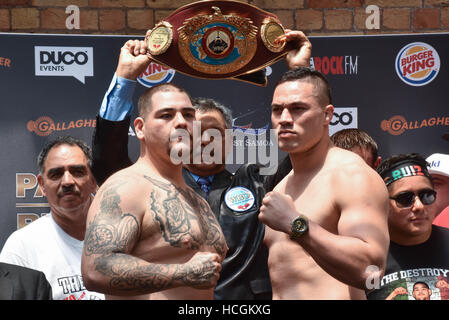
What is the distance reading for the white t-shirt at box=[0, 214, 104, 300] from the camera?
3.58m

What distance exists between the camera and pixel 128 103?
3.28 meters

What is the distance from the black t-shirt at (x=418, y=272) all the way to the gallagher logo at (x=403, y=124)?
2.83 ft

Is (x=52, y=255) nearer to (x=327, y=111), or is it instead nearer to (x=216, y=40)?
(x=216, y=40)

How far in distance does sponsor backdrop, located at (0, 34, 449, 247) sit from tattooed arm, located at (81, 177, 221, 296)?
1503 millimetres

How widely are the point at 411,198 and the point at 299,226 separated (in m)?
1.07

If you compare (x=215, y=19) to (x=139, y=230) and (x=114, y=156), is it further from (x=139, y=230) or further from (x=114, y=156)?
(x=139, y=230)

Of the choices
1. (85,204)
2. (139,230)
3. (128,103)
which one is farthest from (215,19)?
(85,204)

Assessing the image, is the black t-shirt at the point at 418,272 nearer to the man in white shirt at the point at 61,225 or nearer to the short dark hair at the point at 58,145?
the man in white shirt at the point at 61,225

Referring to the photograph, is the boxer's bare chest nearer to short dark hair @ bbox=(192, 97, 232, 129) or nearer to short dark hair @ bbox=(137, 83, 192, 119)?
short dark hair @ bbox=(137, 83, 192, 119)

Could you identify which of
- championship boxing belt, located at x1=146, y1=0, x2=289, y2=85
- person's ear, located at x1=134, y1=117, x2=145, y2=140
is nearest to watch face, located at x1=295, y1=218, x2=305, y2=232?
person's ear, located at x1=134, y1=117, x2=145, y2=140

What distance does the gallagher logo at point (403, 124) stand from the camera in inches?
161

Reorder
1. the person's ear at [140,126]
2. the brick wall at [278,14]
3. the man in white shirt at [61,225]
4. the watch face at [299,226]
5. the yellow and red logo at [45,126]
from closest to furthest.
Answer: the watch face at [299,226], the person's ear at [140,126], the man in white shirt at [61,225], the yellow and red logo at [45,126], the brick wall at [278,14]

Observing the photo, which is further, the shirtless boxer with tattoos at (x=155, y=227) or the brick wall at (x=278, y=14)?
the brick wall at (x=278, y=14)

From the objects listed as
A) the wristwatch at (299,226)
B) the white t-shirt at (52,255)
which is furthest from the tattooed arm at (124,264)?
the white t-shirt at (52,255)
